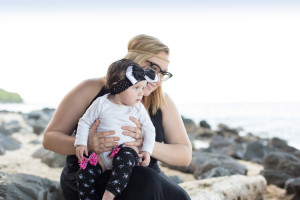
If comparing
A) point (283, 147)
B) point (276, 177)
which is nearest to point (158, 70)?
point (276, 177)

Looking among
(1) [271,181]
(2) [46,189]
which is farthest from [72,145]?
(1) [271,181]

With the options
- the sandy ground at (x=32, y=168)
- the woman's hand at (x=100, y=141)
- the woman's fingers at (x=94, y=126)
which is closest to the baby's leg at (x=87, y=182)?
the woman's hand at (x=100, y=141)

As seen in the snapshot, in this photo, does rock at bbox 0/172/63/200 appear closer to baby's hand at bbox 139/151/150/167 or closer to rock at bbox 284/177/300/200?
baby's hand at bbox 139/151/150/167

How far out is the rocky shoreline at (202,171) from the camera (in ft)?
9.52

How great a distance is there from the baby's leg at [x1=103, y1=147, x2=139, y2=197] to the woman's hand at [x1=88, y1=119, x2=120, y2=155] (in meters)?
0.09

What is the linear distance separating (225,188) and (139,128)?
4.76 ft

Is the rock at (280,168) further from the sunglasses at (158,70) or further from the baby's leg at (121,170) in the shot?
the baby's leg at (121,170)

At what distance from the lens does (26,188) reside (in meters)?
2.79

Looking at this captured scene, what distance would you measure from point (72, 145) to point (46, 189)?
1.08 metres

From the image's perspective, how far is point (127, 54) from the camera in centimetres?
236

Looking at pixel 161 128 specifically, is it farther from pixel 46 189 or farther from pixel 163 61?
pixel 46 189

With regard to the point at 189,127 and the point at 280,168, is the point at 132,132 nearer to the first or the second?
the point at 280,168

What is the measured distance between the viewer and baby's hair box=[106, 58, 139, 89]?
1.93 meters

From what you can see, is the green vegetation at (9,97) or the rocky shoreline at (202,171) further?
the green vegetation at (9,97)
